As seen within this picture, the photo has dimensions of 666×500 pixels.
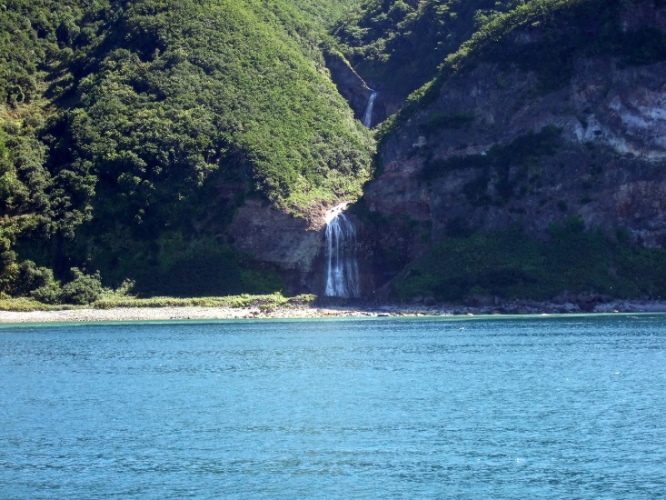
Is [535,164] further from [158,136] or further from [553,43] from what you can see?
[158,136]

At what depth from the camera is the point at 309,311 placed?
320ft

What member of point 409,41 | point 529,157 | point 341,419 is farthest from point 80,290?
point 409,41

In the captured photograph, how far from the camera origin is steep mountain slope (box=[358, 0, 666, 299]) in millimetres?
94312

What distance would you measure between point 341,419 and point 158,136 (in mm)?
74151

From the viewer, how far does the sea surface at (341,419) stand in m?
30.1

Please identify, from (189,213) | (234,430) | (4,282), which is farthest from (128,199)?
(234,430)

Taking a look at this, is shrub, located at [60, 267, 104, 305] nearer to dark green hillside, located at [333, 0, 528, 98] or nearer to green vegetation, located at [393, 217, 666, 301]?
green vegetation, located at [393, 217, 666, 301]

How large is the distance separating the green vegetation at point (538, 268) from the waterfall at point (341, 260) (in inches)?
241

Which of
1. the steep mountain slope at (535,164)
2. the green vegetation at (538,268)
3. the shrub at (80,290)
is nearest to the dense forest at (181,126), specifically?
the shrub at (80,290)

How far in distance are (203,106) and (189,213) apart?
52.6ft

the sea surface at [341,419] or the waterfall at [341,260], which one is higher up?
the waterfall at [341,260]

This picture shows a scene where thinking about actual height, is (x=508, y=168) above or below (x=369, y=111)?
below

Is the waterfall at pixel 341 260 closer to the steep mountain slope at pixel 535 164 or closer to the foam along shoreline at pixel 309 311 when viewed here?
the steep mountain slope at pixel 535 164

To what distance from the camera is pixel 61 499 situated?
28766 millimetres
